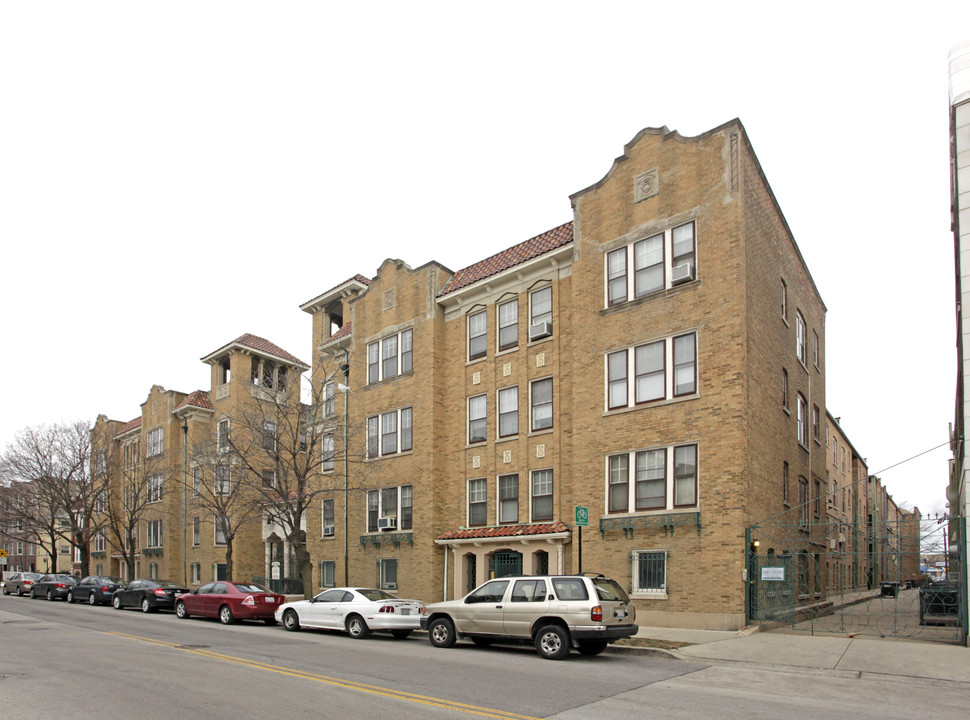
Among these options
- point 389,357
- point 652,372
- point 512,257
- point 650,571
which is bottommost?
point 650,571

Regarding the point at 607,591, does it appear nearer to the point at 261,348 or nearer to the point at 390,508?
the point at 390,508

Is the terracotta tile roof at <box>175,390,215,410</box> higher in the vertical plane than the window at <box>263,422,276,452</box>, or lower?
higher

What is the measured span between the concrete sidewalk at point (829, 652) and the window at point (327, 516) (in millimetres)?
17469

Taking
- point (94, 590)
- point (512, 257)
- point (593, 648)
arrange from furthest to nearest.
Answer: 1. point (94, 590)
2. point (512, 257)
3. point (593, 648)

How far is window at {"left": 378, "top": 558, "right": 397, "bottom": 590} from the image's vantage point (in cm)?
2956

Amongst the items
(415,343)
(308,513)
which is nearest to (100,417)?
A: (308,513)

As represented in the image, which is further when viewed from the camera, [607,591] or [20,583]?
[20,583]

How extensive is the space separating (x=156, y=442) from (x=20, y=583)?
1032 centimetres

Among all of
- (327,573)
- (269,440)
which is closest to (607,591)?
(269,440)

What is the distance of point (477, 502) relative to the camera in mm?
27500

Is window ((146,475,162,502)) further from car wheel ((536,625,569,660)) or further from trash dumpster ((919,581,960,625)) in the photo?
trash dumpster ((919,581,960,625))

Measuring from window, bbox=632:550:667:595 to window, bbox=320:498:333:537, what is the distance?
15557mm

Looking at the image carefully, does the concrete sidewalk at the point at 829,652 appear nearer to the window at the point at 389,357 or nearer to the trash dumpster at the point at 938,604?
the trash dumpster at the point at 938,604

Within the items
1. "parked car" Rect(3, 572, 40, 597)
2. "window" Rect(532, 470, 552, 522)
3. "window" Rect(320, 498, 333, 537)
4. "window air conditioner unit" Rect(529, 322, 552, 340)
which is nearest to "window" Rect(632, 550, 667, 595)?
"window" Rect(532, 470, 552, 522)
